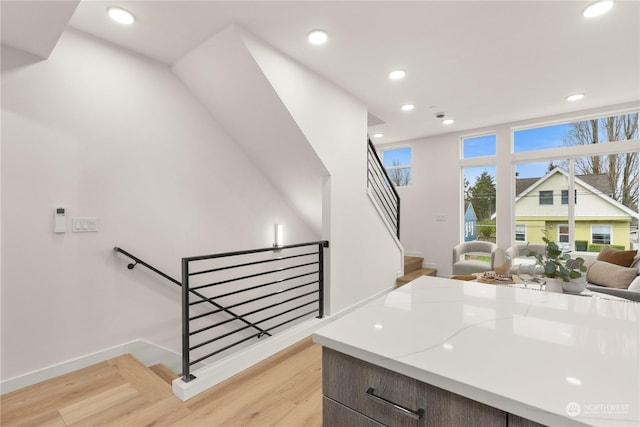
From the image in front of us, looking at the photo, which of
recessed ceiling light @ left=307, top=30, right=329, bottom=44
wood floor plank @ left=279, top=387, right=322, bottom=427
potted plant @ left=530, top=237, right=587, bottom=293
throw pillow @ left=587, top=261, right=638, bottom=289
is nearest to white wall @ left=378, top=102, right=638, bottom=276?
throw pillow @ left=587, top=261, right=638, bottom=289

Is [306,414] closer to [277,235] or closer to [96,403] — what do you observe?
[96,403]

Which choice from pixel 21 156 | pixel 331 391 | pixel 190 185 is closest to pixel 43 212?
pixel 21 156

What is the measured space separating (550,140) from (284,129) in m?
4.42

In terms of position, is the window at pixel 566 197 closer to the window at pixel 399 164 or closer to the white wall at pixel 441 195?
the white wall at pixel 441 195

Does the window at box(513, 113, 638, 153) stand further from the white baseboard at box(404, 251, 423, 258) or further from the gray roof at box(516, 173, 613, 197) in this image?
the white baseboard at box(404, 251, 423, 258)

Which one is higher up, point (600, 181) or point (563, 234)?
point (600, 181)

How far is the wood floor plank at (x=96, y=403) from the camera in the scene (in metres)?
1.76

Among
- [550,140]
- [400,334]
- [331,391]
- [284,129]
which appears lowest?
[331,391]

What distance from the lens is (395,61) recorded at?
9.49ft

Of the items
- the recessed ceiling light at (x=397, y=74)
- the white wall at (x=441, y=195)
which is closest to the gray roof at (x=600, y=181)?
the white wall at (x=441, y=195)

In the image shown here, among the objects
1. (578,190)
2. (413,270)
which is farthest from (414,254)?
(578,190)

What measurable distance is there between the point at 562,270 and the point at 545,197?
12.1ft

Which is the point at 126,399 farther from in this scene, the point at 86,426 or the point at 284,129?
the point at 284,129

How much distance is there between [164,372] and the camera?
2561 mm
